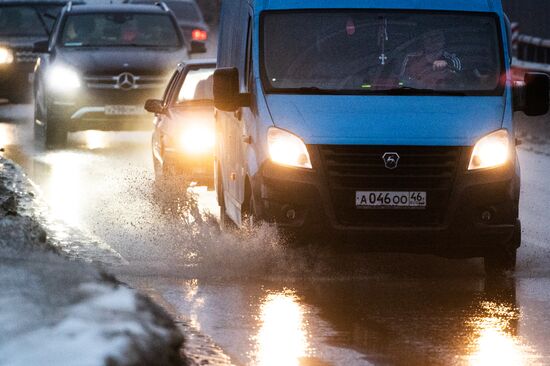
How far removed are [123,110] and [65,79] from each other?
2.78ft

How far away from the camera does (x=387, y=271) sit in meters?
12.2

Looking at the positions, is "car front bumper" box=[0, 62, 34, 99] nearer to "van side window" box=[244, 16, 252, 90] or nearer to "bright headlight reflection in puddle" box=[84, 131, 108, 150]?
"bright headlight reflection in puddle" box=[84, 131, 108, 150]

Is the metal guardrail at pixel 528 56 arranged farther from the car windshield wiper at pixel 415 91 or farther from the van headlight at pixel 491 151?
the van headlight at pixel 491 151

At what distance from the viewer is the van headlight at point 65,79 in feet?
77.0

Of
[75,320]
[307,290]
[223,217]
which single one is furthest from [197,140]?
[75,320]

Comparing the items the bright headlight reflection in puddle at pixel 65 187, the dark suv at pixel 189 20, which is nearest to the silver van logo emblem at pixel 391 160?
the bright headlight reflection in puddle at pixel 65 187

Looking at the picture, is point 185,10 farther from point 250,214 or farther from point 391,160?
point 391,160

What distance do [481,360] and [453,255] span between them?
3.49 meters

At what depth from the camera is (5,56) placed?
30891 mm

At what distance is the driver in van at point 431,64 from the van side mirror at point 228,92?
1103mm

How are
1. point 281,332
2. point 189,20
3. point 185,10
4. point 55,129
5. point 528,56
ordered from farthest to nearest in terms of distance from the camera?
point 185,10
point 189,20
point 528,56
point 55,129
point 281,332

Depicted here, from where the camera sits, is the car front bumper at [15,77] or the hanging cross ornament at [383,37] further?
the car front bumper at [15,77]

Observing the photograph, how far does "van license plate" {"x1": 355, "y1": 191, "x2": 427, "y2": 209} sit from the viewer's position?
1170 cm

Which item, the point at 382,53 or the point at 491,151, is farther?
the point at 382,53
